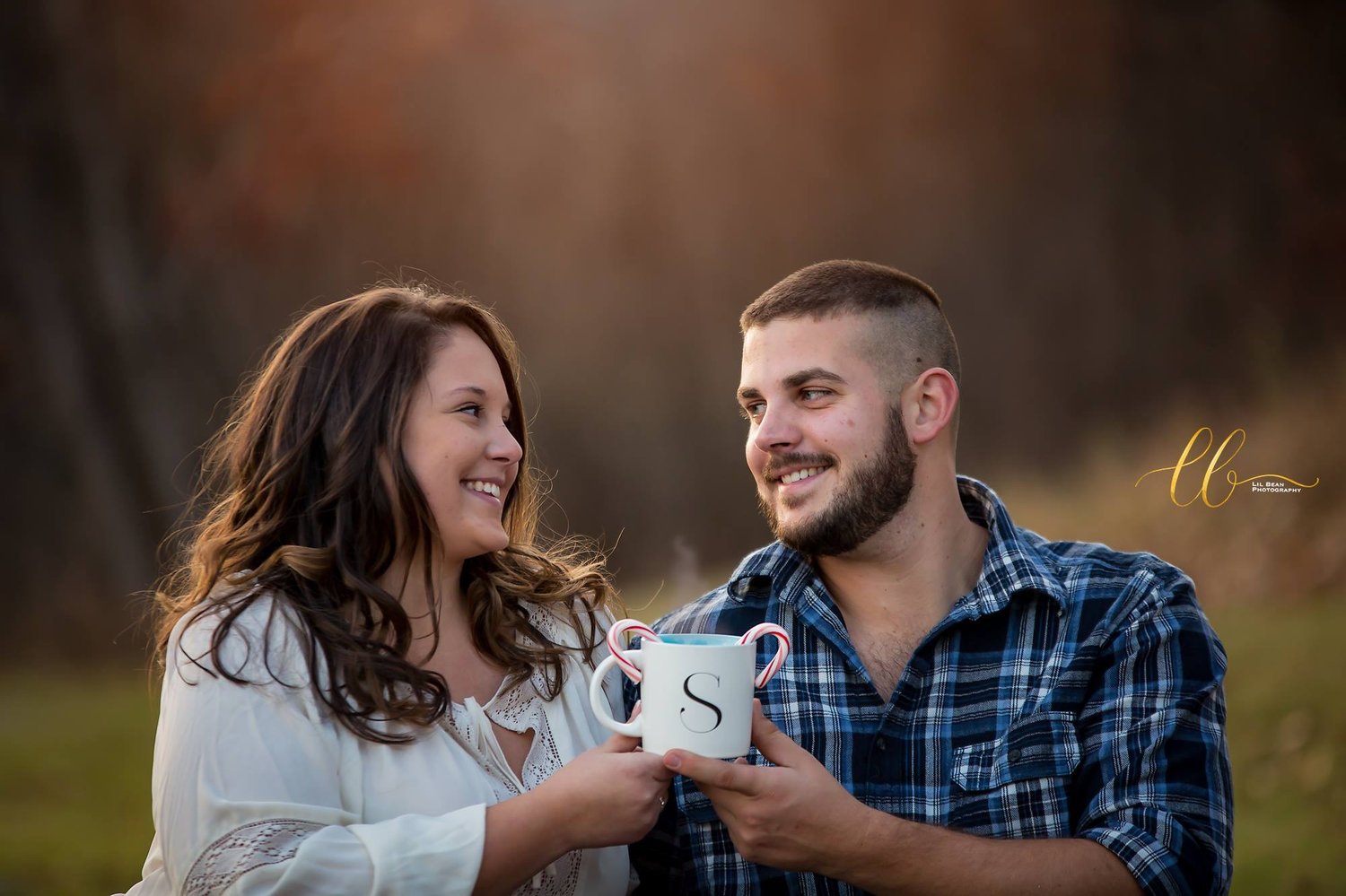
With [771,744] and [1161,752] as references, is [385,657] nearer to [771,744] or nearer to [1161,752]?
[771,744]

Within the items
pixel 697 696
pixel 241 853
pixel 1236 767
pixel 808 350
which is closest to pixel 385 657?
pixel 241 853

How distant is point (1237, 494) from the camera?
9.98ft

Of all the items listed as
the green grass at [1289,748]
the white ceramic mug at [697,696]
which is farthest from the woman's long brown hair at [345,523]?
the green grass at [1289,748]

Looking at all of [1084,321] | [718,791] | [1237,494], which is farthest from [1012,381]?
[718,791]

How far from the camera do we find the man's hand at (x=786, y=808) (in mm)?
1430

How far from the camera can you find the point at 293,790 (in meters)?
1.40

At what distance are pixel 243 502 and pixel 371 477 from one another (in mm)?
190

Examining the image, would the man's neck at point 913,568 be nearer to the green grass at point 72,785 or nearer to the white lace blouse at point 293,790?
the white lace blouse at point 293,790

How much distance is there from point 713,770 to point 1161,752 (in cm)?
66

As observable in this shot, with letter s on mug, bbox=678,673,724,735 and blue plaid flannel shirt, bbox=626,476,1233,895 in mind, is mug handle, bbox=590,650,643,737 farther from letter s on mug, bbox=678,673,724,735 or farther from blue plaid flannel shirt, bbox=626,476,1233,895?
blue plaid flannel shirt, bbox=626,476,1233,895

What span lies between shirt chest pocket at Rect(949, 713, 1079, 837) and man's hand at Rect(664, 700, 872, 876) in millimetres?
283

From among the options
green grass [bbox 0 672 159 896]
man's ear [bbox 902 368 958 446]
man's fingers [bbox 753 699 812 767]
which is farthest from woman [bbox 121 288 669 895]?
green grass [bbox 0 672 159 896]

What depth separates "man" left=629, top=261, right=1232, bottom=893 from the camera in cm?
154

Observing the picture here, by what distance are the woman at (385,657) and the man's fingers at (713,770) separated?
34 mm
